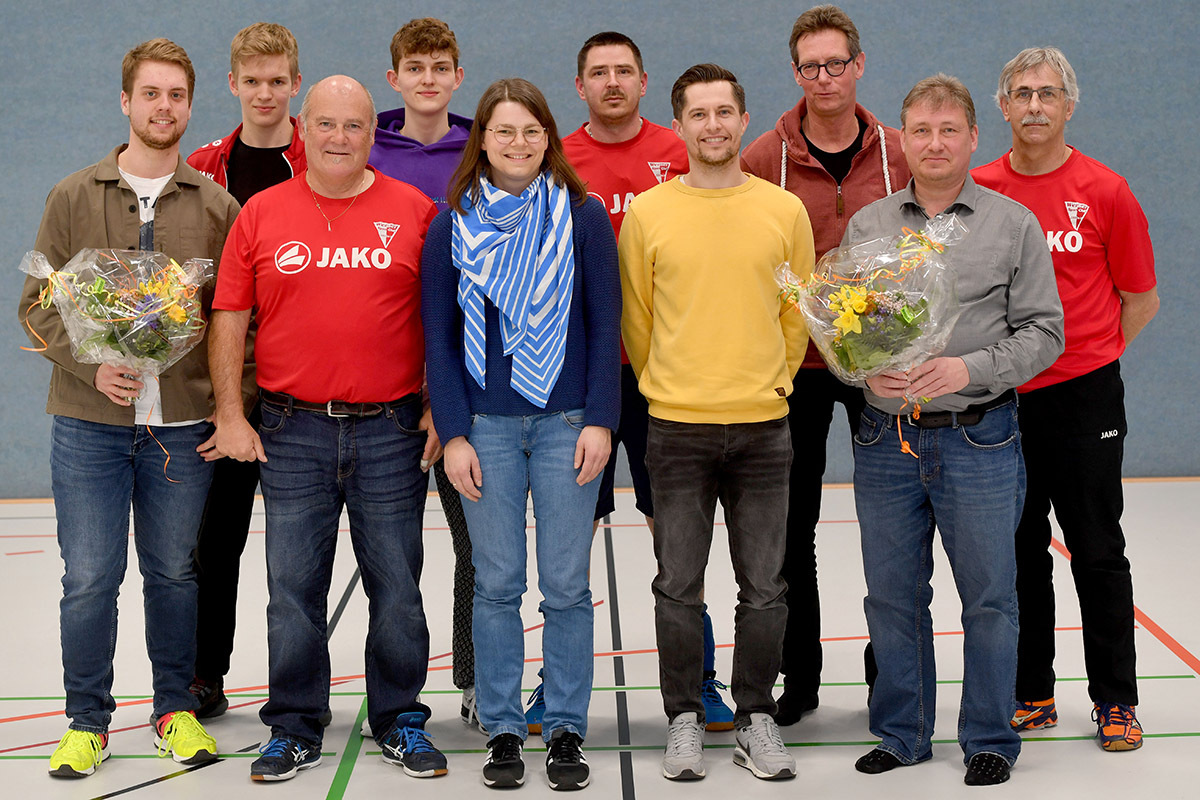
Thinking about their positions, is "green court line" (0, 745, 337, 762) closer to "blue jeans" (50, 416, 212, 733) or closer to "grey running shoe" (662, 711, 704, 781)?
"blue jeans" (50, 416, 212, 733)

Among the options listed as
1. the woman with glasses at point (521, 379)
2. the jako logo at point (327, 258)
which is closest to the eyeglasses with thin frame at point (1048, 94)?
the woman with glasses at point (521, 379)

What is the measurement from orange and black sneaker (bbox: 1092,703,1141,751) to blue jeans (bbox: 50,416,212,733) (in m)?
2.69

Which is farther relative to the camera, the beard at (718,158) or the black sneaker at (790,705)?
the black sneaker at (790,705)

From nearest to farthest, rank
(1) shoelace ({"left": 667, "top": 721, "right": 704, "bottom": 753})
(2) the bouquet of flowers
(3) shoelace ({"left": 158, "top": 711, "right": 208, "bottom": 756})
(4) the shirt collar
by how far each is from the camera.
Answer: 1. (2) the bouquet of flowers
2. (4) the shirt collar
3. (1) shoelace ({"left": 667, "top": 721, "right": 704, "bottom": 753})
4. (3) shoelace ({"left": 158, "top": 711, "right": 208, "bottom": 756})

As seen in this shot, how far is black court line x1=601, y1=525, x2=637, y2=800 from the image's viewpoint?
121 inches

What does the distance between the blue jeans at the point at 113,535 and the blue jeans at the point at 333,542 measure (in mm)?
248

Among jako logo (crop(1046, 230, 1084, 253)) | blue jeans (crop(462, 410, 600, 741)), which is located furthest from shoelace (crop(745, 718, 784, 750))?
jako logo (crop(1046, 230, 1084, 253))

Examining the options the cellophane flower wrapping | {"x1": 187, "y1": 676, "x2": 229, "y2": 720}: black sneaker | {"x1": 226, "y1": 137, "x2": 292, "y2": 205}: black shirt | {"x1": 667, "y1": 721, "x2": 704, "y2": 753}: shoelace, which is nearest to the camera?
the cellophane flower wrapping

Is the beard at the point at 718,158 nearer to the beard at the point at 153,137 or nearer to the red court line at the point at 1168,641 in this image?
the beard at the point at 153,137

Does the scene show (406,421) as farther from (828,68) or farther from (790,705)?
(828,68)

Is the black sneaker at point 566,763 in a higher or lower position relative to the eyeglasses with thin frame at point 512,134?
lower

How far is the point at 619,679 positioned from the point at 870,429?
1376 millimetres

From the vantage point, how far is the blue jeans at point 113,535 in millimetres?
3062

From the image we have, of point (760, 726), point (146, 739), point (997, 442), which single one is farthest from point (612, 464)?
point (146, 739)
